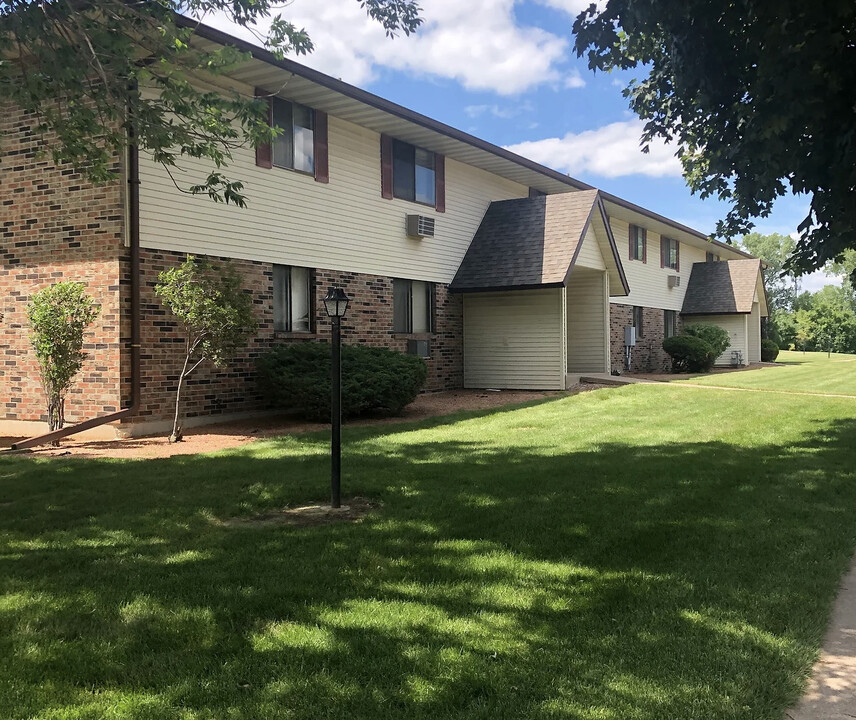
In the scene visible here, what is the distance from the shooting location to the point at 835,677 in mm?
3211

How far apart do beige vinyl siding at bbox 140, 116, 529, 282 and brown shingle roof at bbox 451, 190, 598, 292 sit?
A: 0.45 meters

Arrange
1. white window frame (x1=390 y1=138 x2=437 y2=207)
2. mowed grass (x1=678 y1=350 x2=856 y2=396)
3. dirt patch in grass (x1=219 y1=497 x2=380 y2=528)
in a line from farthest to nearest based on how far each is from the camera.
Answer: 1. mowed grass (x1=678 y1=350 x2=856 y2=396)
2. white window frame (x1=390 y1=138 x2=437 y2=207)
3. dirt patch in grass (x1=219 y1=497 x2=380 y2=528)

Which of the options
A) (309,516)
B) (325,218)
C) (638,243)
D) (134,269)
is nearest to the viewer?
(309,516)

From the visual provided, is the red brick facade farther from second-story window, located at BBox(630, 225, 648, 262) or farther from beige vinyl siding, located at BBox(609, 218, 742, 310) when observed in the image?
second-story window, located at BBox(630, 225, 648, 262)

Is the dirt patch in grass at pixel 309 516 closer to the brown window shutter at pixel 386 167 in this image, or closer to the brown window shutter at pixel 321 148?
the brown window shutter at pixel 321 148

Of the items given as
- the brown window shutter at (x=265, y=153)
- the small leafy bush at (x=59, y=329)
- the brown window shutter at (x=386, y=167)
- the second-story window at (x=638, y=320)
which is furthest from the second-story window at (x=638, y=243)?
the small leafy bush at (x=59, y=329)

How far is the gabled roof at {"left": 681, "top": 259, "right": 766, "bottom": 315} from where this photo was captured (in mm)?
29953

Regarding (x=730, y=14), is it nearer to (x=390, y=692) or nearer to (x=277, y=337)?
(x=390, y=692)

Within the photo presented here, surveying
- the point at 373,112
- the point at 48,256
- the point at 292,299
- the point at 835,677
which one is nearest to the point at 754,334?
the point at 373,112

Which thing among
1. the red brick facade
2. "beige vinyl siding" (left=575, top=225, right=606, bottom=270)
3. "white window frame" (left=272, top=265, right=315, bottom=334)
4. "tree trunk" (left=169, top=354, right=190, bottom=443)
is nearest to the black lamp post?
"tree trunk" (left=169, top=354, right=190, bottom=443)

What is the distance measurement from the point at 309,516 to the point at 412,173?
11.7 metres

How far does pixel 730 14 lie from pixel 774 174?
178cm

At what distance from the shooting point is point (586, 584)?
14.0 ft

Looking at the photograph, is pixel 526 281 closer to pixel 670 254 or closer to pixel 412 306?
pixel 412 306
